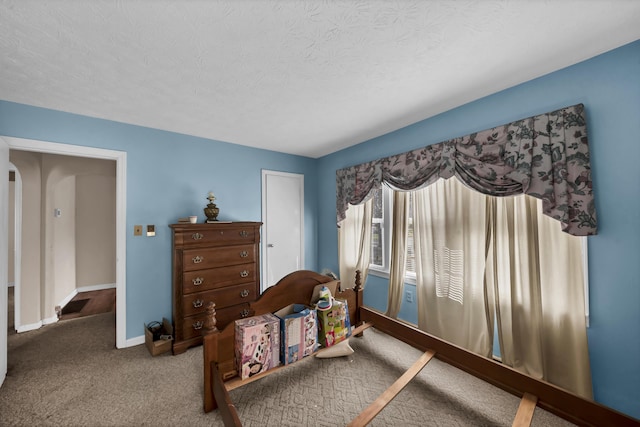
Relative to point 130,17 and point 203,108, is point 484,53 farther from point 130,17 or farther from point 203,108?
point 203,108

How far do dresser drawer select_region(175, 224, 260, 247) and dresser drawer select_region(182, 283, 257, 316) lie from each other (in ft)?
1.77

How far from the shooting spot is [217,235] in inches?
113

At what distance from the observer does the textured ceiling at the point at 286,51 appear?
1281mm

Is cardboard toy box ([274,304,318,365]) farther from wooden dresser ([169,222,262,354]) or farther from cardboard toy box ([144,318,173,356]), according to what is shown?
cardboard toy box ([144,318,173,356])

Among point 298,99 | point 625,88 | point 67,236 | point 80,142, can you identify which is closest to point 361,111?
point 298,99

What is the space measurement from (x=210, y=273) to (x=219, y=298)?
0.32 m

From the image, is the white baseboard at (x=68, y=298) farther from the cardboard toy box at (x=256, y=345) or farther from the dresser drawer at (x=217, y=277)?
the cardboard toy box at (x=256, y=345)

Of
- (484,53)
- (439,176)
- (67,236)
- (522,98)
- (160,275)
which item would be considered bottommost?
(160,275)

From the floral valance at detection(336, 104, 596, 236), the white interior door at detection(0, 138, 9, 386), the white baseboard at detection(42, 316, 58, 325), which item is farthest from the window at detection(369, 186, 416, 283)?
the white baseboard at detection(42, 316, 58, 325)

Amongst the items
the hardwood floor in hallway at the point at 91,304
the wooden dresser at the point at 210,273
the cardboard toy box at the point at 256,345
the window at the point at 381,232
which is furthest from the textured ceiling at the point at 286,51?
the hardwood floor in hallway at the point at 91,304

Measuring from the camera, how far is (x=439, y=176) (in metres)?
2.46

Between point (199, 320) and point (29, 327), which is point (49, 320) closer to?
point (29, 327)

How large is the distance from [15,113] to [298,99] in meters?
2.56

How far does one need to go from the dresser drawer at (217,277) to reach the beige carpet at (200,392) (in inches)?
25.5
